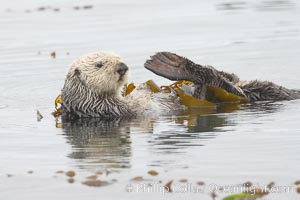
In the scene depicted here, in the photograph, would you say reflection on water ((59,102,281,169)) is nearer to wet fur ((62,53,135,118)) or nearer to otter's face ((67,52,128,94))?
wet fur ((62,53,135,118))

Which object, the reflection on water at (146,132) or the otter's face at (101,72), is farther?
the otter's face at (101,72)

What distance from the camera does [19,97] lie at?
33.5ft

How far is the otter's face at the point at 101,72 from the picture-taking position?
27.1ft

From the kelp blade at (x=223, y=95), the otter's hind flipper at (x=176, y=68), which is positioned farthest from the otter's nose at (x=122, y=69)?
the kelp blade at (x=223, y=95)

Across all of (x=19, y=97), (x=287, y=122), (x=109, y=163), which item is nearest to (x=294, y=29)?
(x=19, y=97)

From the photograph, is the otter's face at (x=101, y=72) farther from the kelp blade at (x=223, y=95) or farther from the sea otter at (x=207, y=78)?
the kelp blade at (x=223, y=95)

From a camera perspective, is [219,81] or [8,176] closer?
[8,176]

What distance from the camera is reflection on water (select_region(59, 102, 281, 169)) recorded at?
679 cm

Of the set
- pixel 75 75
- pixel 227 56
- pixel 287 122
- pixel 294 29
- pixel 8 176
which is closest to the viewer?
pixel 8 176

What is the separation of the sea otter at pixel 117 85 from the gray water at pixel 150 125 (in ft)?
0.58

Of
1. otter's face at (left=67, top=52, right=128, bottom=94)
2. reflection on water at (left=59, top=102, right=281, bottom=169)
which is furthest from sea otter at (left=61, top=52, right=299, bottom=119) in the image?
reflection on water at (left=59, top=102, right=281, bottom=169)

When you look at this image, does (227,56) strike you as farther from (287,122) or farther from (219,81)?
(287,122)

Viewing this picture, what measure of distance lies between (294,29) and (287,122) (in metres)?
6.87

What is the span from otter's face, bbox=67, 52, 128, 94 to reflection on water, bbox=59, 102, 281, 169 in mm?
360
